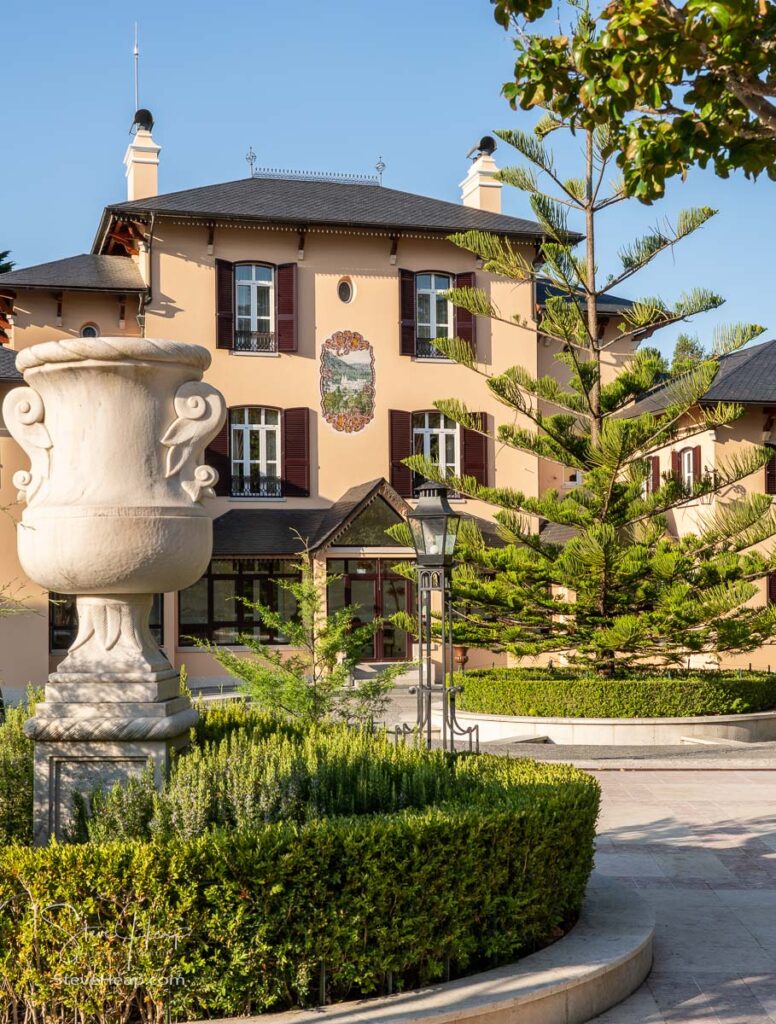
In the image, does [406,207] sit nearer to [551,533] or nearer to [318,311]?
[318,311]

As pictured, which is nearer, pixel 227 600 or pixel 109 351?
pixel 109 351

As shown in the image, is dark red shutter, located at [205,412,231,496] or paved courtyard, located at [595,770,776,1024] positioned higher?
dark red shutter, located at [205,412,231,496]

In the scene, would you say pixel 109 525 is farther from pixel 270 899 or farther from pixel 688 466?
pixel 688 466

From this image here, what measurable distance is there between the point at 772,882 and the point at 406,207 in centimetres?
2271

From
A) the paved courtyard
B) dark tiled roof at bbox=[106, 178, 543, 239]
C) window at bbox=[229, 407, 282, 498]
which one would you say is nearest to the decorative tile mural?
window at bbox=[229, 407, 282, 498]

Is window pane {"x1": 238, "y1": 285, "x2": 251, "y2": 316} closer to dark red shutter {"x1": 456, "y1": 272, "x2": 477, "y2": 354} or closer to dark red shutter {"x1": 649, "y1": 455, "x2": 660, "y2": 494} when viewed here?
dark red shutter {"x1": 456, "y1": 272, "x2": 477, "y2": 354}

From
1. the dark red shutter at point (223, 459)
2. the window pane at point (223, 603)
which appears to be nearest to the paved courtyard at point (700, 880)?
the window pane at point (223, 603)

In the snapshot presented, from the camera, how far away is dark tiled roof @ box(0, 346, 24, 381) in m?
24.3

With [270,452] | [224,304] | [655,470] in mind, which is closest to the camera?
[224,304]

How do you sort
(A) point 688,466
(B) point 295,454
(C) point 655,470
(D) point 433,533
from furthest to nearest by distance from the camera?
(C) point 655,470 < (A) point 688,466 < (B) point 295,454 < (D) point 433,533

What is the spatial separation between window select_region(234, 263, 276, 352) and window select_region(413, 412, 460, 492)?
388 centimetres

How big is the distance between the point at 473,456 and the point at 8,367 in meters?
10.5

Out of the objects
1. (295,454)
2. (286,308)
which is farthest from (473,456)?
(286,308)

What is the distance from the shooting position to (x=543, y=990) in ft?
17.0
